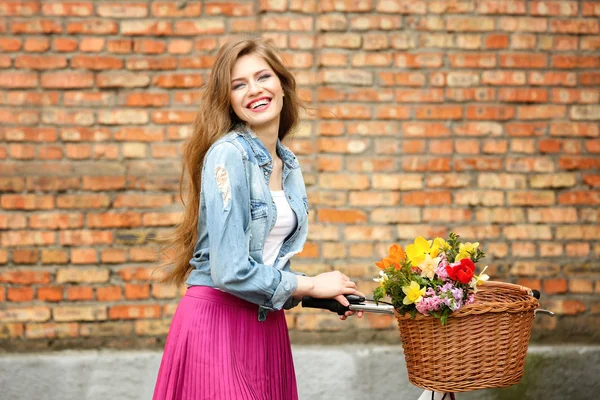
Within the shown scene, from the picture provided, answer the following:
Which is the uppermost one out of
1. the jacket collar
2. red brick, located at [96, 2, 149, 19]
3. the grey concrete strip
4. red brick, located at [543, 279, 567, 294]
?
red brick, located at [96, 2, 149, 19]

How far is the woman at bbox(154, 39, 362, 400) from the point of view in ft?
8.47

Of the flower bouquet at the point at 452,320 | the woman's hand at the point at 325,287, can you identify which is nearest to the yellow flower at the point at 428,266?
the flower bouquet at the point at 452,320

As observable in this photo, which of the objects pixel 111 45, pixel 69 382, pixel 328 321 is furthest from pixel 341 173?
pixel 69 382

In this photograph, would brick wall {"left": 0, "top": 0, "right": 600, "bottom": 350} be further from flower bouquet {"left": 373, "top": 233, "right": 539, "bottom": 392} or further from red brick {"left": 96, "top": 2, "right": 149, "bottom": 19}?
flower bouquet {"left": 373, "top": 233, "right": 539, "bottom": 392}

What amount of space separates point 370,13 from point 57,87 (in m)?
1.89

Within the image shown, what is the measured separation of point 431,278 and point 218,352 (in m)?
0.78

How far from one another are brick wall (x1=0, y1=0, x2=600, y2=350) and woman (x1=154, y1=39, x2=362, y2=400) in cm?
157

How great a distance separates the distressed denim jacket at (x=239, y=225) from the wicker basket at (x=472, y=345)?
1.56 feet

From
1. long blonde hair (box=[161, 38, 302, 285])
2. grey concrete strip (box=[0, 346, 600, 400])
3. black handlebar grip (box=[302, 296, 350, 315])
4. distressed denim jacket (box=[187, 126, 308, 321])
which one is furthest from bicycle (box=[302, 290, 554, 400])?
grey concrete strip (box=[0, 346, 600, 400])

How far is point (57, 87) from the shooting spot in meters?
4.50

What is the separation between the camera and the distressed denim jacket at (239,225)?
→ 2539 millimetres

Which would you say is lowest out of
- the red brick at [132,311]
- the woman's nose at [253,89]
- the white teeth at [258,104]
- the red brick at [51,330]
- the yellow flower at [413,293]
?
the red brick at [51,330]

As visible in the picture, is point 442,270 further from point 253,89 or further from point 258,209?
point 253,89

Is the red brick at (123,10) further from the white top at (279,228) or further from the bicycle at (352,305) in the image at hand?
the bicycle at (352,305)
